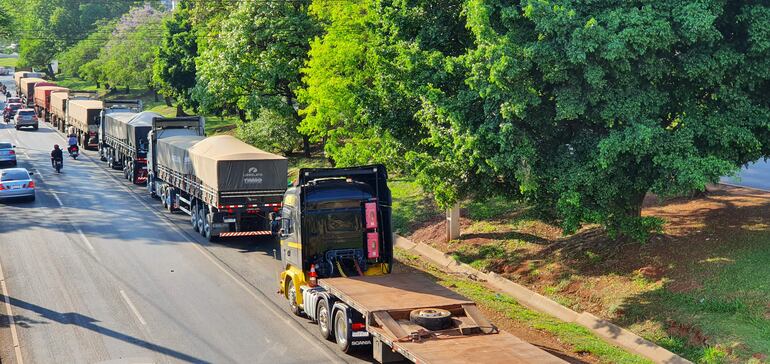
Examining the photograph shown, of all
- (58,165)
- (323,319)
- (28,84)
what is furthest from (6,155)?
(28,84)

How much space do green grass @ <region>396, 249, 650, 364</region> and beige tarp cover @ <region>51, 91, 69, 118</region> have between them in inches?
1994

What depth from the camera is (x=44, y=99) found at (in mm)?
78375

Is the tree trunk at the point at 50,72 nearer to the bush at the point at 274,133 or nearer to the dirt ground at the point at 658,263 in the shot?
the bush at the point at 274,133

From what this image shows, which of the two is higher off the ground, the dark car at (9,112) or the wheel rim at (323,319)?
the dark car at (9,112)

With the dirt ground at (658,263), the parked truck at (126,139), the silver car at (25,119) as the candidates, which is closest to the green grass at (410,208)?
the dirt ground at (658,263)

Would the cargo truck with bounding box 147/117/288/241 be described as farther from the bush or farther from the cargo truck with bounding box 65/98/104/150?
the cargo truck with bounding box 65/98/104/150

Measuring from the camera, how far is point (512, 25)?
19328 mm

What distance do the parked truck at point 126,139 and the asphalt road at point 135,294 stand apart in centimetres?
586

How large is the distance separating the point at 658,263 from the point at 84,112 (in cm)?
4453

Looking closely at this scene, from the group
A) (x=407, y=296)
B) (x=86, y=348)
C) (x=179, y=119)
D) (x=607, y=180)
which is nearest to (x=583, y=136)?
(x=607, y=180)

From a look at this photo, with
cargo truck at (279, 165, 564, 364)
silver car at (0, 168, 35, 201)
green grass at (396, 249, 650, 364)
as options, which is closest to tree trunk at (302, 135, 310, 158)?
silver car at (0, 168, 35, 201)

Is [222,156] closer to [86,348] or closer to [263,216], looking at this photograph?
[263,216]

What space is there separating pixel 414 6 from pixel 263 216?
374 inches

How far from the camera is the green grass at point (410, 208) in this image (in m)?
30.8
